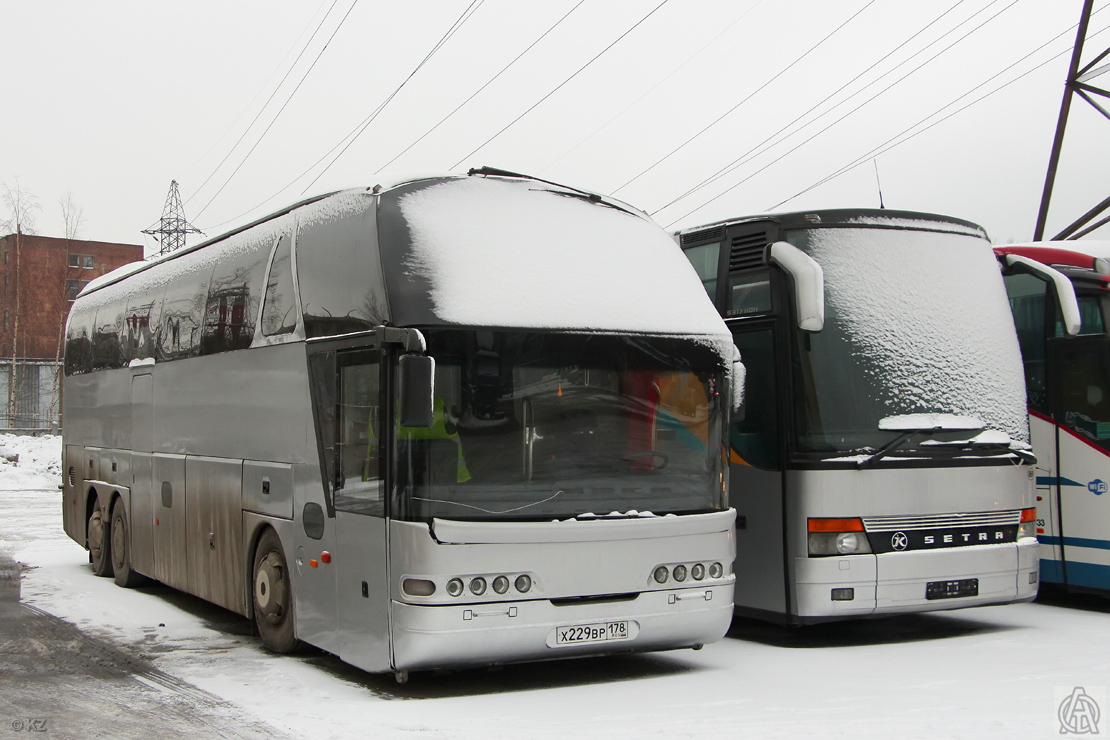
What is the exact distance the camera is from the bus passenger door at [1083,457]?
36.7 feet

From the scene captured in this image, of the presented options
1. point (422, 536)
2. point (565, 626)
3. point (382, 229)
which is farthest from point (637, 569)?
point (382, 229)

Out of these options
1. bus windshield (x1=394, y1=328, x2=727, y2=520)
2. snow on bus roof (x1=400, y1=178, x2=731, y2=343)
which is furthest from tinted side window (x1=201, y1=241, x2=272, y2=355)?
bus windshield (x1=394, y1=328, x2=727, y2=520)

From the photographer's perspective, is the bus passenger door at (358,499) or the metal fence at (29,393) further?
the metal fence at (29,393)

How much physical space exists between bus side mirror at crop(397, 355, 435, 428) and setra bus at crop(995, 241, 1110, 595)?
609 cm

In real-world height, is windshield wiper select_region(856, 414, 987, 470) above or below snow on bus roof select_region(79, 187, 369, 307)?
below

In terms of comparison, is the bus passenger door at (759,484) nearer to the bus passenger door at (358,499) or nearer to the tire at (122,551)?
the bus passenger door at (358,499)

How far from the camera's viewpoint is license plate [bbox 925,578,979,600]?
9.66 meters

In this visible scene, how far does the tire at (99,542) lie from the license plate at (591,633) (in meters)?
8.48

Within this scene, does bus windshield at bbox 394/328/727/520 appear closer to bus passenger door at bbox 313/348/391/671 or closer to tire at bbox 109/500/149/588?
bus passenger door at bbox 313/348/391/671

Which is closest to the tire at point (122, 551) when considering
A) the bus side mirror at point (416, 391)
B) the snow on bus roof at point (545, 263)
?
the snow on bus roof at point (545, 263)

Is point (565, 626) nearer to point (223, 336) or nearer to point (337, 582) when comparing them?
point (337, 582)

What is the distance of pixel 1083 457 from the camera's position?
11.3 m

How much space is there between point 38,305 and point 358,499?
72445mm

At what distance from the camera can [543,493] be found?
25.7ft
